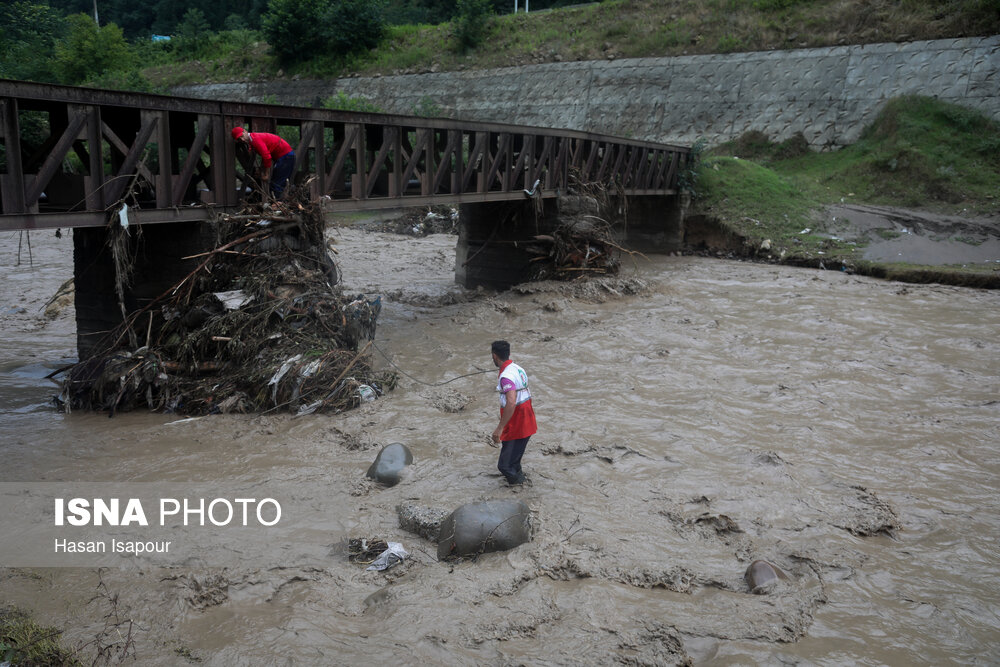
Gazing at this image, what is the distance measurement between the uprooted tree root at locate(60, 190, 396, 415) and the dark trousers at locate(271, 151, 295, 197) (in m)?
0.30

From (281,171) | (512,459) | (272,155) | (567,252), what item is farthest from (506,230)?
(512,459)

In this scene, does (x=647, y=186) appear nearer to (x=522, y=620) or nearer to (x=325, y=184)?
(x=325, y=184)

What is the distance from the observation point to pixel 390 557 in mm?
5324

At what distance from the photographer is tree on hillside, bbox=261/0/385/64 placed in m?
40.8

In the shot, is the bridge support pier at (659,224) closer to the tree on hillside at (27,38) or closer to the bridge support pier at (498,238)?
the bridge support pier at (498,238)

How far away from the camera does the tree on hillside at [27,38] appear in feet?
122

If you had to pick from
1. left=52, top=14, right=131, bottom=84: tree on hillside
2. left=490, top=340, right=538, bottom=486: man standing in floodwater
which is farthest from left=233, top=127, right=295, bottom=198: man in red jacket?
left=52, top=14, right=131, bottom=84: tree on hillside

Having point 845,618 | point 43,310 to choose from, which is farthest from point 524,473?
point 43,310

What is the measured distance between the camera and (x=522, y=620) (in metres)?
4.73

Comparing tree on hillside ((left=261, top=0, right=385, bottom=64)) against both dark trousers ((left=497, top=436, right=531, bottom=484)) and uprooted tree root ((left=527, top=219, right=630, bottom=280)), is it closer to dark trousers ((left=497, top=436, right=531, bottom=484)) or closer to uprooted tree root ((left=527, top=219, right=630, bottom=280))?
uprooted tree root ((left=527, top=219, right=630, bottom=280))

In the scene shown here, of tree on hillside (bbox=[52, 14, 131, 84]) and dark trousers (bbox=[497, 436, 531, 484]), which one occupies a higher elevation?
tree on hillside (bbox=[52, 14, 131, 84])

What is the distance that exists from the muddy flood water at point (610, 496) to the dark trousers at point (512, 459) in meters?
0.16

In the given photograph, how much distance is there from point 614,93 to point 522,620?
31.0 metres

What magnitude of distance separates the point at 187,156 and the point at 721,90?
2547 cm
